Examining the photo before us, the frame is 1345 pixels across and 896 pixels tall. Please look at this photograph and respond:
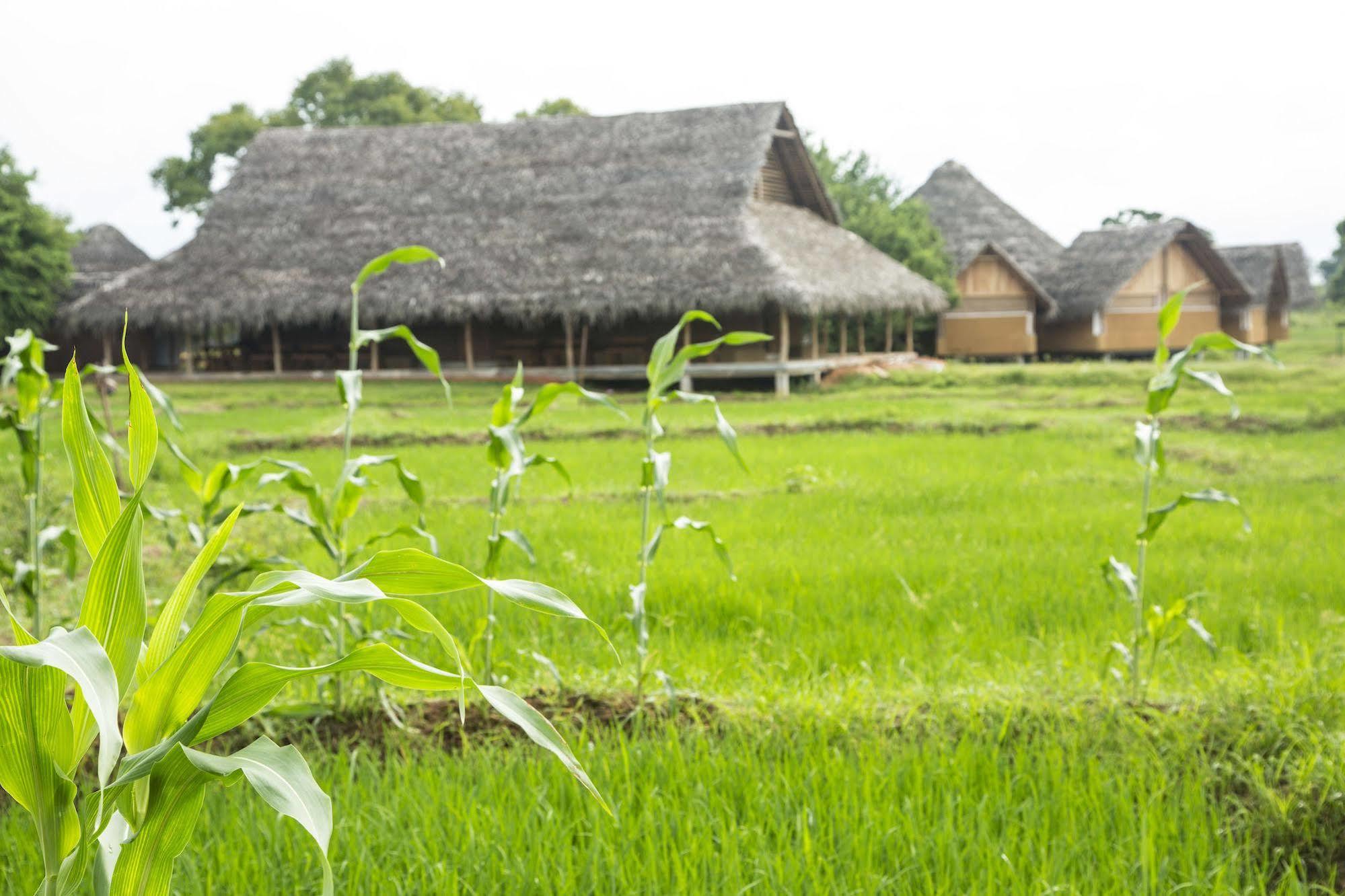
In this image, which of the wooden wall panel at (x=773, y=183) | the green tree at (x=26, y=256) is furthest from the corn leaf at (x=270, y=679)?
the green tree at (x=26, y=256)

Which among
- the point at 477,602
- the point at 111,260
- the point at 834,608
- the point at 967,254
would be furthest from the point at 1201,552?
the point at 111,260

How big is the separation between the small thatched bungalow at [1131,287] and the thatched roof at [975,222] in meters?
1.54

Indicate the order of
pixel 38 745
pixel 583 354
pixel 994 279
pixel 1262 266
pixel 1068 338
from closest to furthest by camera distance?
pixel 38 745 → pixel 583 354 → pixel 994 279 → pixel 1068 338 → pixel 1262 266

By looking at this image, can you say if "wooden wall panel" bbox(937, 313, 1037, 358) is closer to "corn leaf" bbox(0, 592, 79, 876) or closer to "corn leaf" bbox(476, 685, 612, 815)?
"corn leaf" bbox(476, 685, 612, 815)

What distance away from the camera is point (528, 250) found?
20.6m

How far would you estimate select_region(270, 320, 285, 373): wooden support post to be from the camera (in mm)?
20906

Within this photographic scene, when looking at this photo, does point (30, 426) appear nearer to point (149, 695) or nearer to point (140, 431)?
point (140, 431)

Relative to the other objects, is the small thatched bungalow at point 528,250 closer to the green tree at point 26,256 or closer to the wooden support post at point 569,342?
the wooden support post at point 569,342

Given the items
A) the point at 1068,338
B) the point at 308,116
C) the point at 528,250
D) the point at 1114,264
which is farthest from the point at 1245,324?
the point at 308,116

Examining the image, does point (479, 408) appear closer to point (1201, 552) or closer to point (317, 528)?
point (1201, 552)

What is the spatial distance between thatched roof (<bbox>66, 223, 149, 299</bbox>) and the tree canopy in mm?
19177

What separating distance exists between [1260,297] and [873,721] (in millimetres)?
30764

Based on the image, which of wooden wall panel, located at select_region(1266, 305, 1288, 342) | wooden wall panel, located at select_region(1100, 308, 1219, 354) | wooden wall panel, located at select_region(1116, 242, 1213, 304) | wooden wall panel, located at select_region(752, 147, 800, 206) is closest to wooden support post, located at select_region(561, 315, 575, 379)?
wooden wall panel, located at select_region(752, 147, 800, 206)

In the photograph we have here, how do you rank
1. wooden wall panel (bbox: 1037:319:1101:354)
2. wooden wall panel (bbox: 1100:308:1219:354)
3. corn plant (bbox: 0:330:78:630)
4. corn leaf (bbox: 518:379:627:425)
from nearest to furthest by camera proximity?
corn leaf (bbox: 518:379:627:425) < corn plant (bbox: 0:330:78:630) < wooden wall panel (bbox: 1100:308:1219:354) < wooden wall panel (bbox: 1037:319:1101:354)
